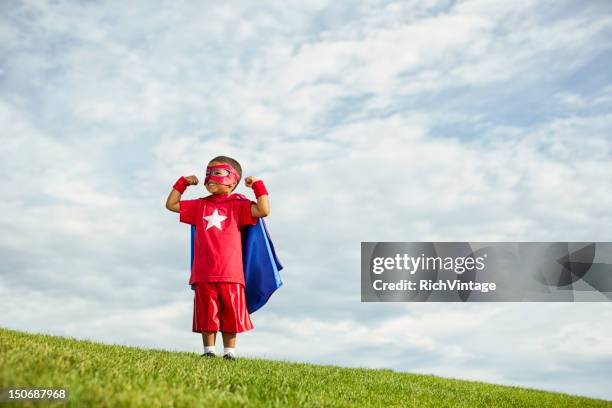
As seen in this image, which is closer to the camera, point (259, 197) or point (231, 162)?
point (259, 197)

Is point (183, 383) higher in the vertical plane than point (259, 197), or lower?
lower

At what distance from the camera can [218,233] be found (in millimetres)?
9852

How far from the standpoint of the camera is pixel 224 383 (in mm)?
6594

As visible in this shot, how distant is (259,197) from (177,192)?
1.51 metres

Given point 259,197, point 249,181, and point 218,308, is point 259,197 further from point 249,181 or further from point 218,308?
point 218,308

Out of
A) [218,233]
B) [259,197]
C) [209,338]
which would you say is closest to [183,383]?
[209,338]

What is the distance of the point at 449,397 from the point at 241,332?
356 cm

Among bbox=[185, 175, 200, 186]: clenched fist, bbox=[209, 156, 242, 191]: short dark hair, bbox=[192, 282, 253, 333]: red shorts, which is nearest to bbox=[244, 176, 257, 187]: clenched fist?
bbox=[209, 156, 242, 191]: short dark hair

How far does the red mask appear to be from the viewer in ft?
32.9

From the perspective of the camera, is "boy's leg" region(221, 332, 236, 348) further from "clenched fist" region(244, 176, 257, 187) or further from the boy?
"clenched fist" region(244, 176, 257, 187)

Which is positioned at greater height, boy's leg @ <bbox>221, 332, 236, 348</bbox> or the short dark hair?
the short dark hair

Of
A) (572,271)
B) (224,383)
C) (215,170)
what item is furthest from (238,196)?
(572,271)

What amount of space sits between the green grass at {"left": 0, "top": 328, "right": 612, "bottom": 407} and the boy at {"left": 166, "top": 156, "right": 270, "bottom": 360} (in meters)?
0.76

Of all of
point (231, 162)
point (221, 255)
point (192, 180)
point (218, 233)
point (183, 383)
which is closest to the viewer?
point (183, 383)
